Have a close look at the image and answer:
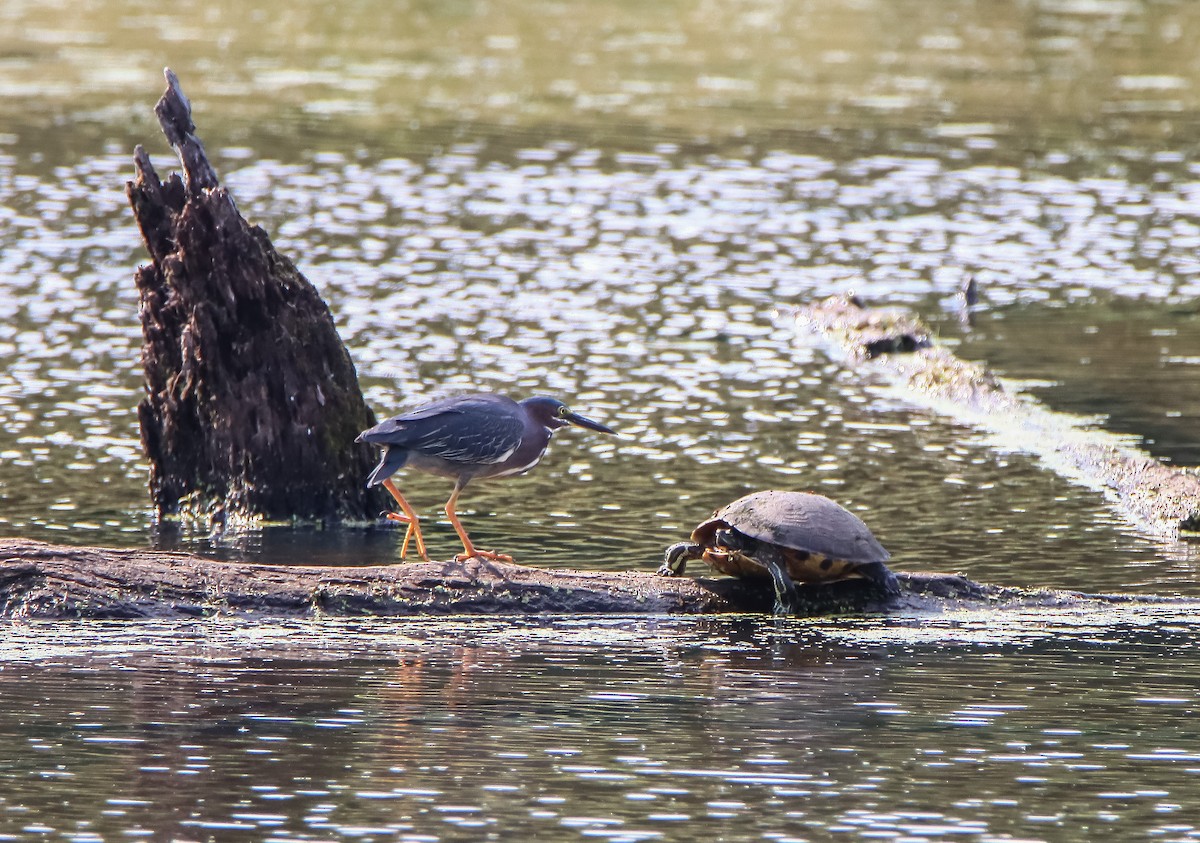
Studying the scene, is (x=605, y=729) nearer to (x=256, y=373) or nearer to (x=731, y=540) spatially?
(x=731, y=540)

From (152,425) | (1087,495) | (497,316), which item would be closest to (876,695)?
(1087,495)

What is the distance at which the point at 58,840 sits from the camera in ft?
25.4

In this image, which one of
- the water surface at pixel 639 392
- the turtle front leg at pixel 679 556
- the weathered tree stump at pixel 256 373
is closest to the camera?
the water surface at pixel 639 392

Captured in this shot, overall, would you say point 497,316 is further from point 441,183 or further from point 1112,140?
point 1112,140

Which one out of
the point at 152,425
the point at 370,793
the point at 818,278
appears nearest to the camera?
the point at 370,793

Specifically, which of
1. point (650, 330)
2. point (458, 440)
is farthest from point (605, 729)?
point (650, 330)

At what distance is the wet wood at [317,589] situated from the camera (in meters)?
10.4

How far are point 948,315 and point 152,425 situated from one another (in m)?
9.93

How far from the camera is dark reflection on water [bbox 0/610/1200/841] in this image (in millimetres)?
8055

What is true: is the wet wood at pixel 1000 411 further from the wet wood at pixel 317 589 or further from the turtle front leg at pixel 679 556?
the turtle front leg at pixel 679 556

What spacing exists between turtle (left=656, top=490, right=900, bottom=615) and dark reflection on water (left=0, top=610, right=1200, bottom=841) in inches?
12.3

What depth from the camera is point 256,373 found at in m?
13.8

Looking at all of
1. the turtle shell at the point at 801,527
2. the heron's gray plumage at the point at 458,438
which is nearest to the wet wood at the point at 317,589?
the turtle shell at the point at 801,527

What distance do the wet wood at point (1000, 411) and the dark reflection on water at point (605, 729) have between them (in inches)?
114
